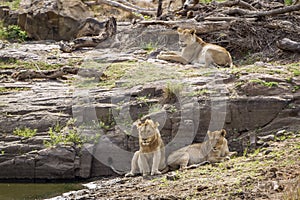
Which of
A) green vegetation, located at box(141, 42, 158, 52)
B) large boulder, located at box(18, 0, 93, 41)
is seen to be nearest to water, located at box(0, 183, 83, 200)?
green vegetation, located at box(141, 42, 158, 52)

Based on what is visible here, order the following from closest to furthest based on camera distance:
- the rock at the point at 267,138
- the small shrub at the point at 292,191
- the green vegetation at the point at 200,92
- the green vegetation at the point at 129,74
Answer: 1. the small shrub at the point at 292,191
2. the rock at the point at 267,138
3. the green vegetation at the point at 200,92
4. the green vegetation at the point at 129,74

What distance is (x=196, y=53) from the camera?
16.6 meters

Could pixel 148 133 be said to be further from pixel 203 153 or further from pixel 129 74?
pixel 129 74

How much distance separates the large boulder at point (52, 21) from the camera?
2188 cm

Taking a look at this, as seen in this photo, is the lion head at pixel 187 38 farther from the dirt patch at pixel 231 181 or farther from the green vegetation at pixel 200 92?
the dirt patch at pixel 231 181

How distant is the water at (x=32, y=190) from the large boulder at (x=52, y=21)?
1016 centimetres

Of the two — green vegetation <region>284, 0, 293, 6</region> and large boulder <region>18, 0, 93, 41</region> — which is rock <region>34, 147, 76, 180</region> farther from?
green vegetation <region>284, 0, 293, 6</region>

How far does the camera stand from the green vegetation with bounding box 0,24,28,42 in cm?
2216

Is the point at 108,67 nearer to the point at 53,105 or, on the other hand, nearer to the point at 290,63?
the point at 53,105

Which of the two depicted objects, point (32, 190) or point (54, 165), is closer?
point (32, 190)

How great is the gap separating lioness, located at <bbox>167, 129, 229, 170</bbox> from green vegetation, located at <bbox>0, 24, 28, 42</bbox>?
1138 centimetres

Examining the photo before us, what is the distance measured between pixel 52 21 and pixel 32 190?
432 inches

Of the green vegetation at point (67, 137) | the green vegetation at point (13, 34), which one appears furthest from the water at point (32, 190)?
the green vegetation at point (13, 34)

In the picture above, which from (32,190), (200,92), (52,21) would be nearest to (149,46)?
(52,21)
